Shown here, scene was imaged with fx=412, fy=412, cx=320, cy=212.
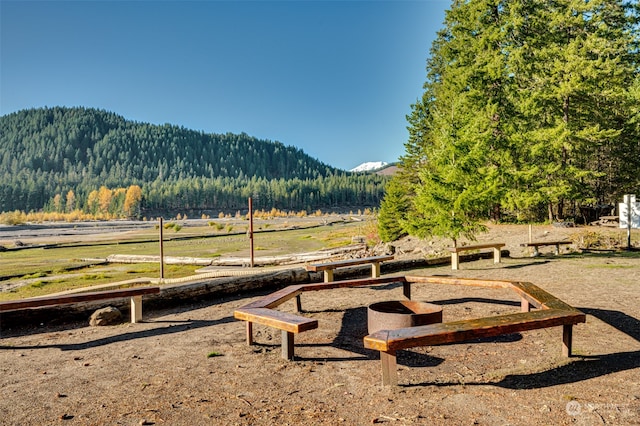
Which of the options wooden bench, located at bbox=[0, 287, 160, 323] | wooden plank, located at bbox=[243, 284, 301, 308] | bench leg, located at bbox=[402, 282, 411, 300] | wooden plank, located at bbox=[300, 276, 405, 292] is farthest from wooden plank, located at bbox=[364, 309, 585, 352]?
wooden bench, located at bbox=[0, 287, 160, 323]

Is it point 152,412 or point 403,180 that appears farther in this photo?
point 403,180

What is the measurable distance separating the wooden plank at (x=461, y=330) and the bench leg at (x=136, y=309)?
4.94m

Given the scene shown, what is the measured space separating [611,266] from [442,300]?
627cm

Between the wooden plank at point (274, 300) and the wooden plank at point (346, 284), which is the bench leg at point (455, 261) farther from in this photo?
the wooden plank at point (274, 300)

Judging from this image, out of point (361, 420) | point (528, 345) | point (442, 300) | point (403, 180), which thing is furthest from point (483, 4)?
point (361, 420)

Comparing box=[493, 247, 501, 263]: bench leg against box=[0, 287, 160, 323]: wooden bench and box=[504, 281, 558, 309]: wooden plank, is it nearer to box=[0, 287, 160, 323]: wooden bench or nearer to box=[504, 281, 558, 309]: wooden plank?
box=[504, 281, 558, 309]: wooden plank

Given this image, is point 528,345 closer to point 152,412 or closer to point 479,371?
point 479,371

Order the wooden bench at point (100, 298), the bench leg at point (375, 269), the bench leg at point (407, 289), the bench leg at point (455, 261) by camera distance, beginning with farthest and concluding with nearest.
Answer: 1. the bench leg at point (455, 261)
2. the bench leg at point (375, 269)
3. the bench leg at point (407, 289)
4. the wooden bench at point (100, 298)

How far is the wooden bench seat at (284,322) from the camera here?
4.33 metres

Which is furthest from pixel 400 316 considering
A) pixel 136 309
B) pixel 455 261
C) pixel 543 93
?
pixel 543 93

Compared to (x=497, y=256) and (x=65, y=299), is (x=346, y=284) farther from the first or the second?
(x=497, y=256)

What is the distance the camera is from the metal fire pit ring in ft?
17.0

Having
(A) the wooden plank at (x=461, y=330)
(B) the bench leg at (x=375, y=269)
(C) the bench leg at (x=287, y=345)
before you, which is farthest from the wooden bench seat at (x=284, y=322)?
(B) the bench leg at (x=375, y=269)

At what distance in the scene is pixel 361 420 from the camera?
333cm
